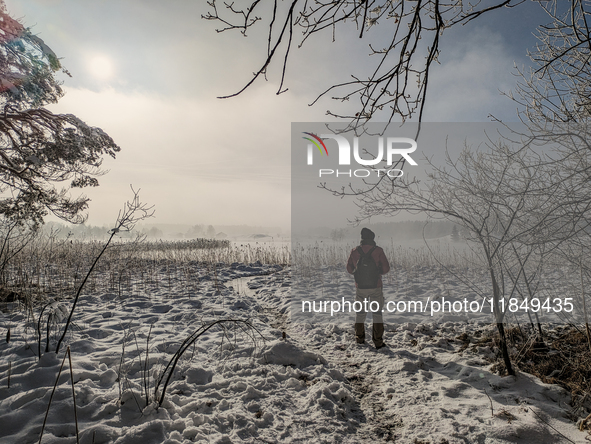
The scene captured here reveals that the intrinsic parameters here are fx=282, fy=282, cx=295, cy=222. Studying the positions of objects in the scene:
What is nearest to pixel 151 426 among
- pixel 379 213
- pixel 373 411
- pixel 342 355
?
pixel 373 411

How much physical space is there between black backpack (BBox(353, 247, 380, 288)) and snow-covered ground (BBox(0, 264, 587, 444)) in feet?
3.32

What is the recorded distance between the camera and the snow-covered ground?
2328 mm

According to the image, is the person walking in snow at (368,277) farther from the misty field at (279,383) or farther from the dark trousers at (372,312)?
the misty field at (279,383)

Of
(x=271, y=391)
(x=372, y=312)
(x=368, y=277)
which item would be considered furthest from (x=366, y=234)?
(x=271, y=391)

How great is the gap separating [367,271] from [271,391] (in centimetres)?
263

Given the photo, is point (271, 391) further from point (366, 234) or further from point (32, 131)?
point (32, 131)

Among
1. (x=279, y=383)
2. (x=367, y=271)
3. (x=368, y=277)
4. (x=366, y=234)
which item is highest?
(x=366, y=234)

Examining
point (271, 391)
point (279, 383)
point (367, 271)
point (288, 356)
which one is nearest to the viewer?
point (271, 391)

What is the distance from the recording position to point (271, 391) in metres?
3.12

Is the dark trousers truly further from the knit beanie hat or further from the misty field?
the knit beanie hat

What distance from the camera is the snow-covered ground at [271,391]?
2.33 meters

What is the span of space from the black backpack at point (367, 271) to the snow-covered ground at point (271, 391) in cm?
101

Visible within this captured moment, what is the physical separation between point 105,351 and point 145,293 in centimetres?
369

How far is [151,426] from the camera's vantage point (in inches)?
89.4
